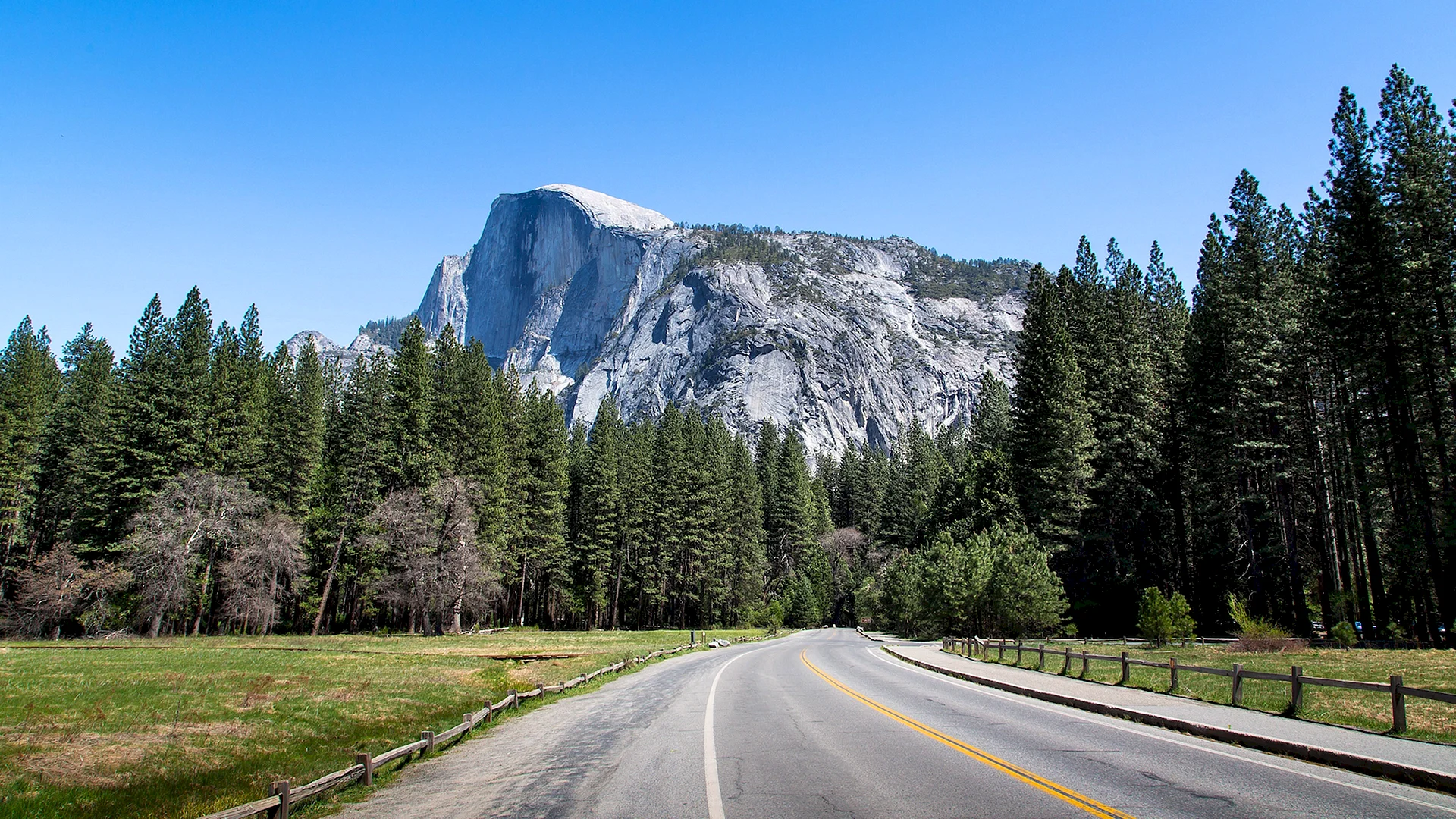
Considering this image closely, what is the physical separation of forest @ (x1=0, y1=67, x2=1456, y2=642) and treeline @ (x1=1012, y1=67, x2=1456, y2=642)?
17 centimetres

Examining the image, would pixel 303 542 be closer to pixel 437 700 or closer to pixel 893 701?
pixel 437 700

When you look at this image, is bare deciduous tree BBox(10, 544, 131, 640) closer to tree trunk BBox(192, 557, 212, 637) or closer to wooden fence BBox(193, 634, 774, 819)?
tree trunk BBox(192, 557, 212, 637)

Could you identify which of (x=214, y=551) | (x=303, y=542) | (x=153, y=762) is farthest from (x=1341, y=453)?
(x=214, y=551)

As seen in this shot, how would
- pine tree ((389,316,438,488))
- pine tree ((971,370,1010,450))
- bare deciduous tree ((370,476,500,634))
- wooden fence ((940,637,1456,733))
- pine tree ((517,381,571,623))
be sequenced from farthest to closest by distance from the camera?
pine tree ((971,370,1010,450)) < pine tree ((517,381,571,623)) < pine tree ((389,316,438,488)) < bare deciduous tree ((370,476,500,634)) < wooden fence ((940,637,1456,733))

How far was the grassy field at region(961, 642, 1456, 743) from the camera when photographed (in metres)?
12.2

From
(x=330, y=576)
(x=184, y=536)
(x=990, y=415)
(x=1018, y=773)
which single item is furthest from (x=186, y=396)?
(x=990, y=415)

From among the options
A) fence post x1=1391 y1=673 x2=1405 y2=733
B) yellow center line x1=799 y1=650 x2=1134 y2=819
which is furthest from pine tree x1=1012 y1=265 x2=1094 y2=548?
yellow center line x1=799 y1=650 x2=1134 y2=819

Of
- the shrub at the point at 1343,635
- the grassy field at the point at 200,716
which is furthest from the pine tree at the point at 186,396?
the shrub at the point at 1343,635

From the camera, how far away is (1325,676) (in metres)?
18.2

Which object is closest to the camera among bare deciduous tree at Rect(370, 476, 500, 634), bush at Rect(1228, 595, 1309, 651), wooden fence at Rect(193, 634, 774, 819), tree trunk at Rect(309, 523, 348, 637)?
wooden fence at Rect(193, 634, 774, 819)

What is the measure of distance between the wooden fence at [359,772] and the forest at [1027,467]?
2782 centimetres

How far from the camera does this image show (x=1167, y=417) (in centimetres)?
4659

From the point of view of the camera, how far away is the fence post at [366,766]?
31.1 ft

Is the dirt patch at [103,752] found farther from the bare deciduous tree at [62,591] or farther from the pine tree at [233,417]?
the pine tree at [233,417]
